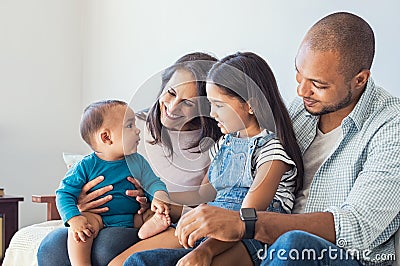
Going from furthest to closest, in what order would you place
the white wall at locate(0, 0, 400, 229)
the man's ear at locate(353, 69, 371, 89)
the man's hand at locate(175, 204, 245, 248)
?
the white wall at locate(0, 0, 400, 229)
the man's ear at locate(353, 69, 371, 89)
the man's hand at locate(175, 204, 245, 248)

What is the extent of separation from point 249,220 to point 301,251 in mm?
177

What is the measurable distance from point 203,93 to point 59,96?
7.69 feet

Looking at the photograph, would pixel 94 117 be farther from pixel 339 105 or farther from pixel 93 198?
pixel 339 105

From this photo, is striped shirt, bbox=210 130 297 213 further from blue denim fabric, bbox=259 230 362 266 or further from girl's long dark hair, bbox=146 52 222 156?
blue denim fabric, bbox=259 230 362 266

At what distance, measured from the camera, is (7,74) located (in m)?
3.76

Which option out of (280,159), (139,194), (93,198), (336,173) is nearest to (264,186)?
(280,159)

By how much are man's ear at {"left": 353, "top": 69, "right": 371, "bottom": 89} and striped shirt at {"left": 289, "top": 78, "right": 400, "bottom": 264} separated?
2 cm

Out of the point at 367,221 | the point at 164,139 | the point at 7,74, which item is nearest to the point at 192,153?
the point at 164,139

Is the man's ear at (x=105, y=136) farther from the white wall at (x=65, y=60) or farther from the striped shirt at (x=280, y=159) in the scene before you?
the white wall at (x=65, y=60)

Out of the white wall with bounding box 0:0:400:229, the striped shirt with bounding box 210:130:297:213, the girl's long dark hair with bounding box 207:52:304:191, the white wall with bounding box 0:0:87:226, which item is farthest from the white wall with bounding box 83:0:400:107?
the striped shirt with bounding box 210:130:297:213

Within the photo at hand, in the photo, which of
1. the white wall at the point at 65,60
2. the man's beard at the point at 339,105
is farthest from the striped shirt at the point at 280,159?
the white wall at the point at 65,60

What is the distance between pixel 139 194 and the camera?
1.93 meters

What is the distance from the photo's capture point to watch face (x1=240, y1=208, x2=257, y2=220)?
151 centimetres

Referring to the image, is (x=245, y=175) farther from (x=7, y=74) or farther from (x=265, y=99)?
(x=7, y=74)
